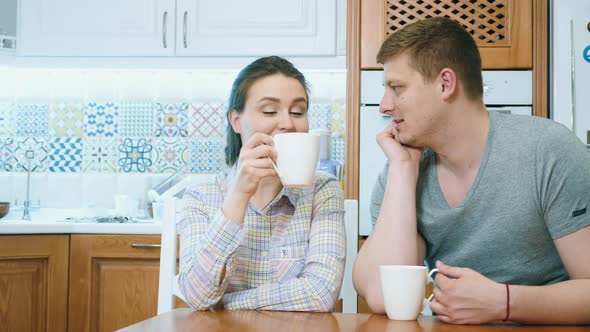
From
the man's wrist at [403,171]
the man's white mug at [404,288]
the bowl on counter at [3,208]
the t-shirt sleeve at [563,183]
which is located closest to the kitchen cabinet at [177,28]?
the bowl on counter at [3,208]

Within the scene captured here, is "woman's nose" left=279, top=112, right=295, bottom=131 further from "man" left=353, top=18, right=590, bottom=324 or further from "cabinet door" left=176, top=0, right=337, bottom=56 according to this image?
"cabinet door" left=176, top=0, right=337, bottom=56

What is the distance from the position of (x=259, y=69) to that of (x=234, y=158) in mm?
248

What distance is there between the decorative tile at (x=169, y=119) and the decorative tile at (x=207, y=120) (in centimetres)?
5

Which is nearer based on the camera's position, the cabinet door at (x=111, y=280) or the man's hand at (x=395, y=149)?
the man's hand at (x=395, y=149)

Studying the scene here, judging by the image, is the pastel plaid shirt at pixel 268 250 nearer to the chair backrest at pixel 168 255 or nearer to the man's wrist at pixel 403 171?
the chair backrest at pixel 168 255

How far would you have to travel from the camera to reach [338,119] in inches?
136

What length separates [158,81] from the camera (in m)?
3.55

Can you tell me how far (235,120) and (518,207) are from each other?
0.66m

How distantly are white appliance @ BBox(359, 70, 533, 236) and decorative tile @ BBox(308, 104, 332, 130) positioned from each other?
2.44 feet

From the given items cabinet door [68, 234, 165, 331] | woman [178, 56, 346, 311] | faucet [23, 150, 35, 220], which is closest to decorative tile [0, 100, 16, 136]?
faucet [23, 150, 35, 220]

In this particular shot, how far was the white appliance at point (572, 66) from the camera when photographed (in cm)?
258

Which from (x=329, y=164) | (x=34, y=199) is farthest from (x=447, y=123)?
(x=34, y=199)

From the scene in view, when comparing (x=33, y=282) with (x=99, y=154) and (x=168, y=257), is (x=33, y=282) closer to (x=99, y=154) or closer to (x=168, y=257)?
(x=99, y=154)

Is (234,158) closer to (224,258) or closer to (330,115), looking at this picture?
(224,258)
